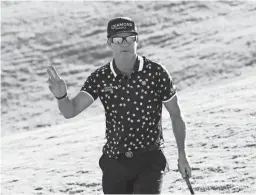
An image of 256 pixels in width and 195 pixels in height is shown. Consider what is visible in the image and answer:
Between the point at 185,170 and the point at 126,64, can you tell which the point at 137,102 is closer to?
the point at 126,64

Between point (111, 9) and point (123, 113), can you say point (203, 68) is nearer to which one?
point (111, 9)

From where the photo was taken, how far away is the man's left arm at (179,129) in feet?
14.5

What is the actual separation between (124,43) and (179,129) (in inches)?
28.4

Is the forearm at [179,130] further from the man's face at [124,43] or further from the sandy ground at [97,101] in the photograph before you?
the sandy ground at [97,101]

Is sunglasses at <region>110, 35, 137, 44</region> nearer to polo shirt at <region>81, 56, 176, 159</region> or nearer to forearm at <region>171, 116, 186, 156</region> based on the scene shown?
polo shirt at <region>81, 56, 176, 159</region>

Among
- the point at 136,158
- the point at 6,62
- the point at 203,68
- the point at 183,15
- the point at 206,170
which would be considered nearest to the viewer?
the point at 136,158

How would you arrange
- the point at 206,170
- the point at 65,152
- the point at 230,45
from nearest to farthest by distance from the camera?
the point at 206,170 → the point at 65,152 → the point at 230,45

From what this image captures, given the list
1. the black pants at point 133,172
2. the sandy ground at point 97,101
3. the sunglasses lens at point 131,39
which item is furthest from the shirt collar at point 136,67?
the sandy ground at point 97,101

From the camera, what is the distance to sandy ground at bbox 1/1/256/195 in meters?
9.26

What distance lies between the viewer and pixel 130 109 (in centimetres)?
436

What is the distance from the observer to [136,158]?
171 inches

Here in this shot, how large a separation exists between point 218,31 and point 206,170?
63.1 feet

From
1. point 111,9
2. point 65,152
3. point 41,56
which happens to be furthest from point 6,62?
point 65,152

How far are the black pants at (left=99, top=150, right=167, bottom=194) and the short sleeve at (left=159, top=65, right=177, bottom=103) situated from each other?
15.5 inches
